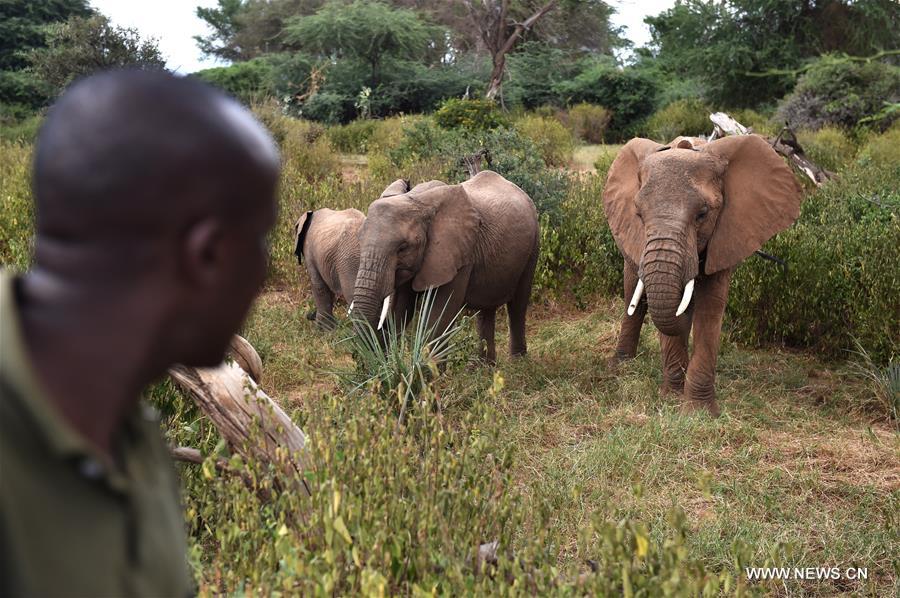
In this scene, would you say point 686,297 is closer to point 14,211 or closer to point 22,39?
point 14,211

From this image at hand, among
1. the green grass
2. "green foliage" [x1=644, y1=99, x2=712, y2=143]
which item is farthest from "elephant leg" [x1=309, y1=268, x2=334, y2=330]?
"green foliage" [x1=644, y1=99, x2=712, y2=143]

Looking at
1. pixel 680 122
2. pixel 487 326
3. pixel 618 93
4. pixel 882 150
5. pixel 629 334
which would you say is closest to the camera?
pixel 629 334

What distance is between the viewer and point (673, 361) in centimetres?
693

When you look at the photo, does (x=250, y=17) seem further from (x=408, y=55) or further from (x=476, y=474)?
(x=476, y=474)

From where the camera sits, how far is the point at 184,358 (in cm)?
109

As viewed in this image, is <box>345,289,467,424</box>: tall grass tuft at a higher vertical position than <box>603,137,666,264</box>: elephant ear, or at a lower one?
lower

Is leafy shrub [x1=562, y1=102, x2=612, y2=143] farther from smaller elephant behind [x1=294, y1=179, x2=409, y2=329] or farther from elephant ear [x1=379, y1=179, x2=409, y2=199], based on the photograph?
elephant ear [x1=379, y1=179, x2=409, y2=199]

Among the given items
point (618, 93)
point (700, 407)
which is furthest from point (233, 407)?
point (618, 93)

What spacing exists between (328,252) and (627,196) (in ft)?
9.31

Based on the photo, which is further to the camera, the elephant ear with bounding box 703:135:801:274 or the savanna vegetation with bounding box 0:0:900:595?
the elephant ear with bounding box 703:135:801:274

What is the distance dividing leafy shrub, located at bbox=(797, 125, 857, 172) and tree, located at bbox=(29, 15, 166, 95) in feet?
47.4

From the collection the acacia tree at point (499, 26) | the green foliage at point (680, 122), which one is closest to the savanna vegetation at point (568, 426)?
the green foliage at point (680, 122)

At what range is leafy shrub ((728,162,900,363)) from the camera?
719 centimetres

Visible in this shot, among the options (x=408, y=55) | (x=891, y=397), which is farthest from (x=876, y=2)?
(x=891, y=397)
